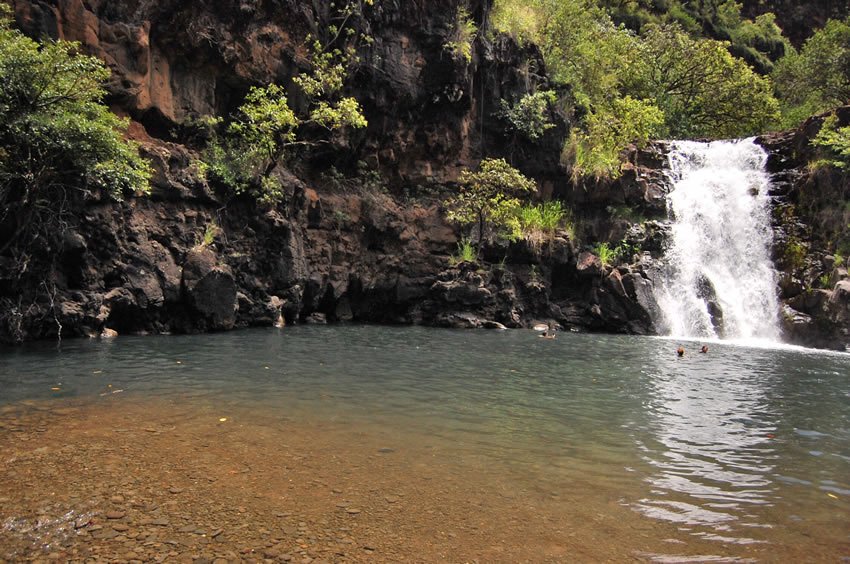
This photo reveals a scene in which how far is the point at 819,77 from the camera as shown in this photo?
126 ft

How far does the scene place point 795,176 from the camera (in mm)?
25484

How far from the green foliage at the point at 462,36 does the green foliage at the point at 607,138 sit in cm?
701

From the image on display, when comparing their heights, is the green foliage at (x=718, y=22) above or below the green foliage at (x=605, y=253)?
above

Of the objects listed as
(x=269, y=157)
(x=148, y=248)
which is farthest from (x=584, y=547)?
(x=269, y=157)

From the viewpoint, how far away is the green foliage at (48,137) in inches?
468

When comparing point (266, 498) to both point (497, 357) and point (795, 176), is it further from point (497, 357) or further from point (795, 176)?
point (795, 176)

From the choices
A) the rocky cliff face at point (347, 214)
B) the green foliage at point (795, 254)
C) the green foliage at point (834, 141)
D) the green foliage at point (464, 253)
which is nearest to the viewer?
the rocky cliff face at point (347, 214)

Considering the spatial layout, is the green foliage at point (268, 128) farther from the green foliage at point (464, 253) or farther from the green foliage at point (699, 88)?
the green foliage at point (699, 88)

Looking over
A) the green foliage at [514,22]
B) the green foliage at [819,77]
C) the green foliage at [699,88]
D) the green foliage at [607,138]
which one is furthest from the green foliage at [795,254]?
the green foliage at [819,77]

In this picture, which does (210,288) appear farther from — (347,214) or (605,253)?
(605,253)

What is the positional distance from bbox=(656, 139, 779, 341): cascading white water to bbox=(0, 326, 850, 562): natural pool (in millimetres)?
11098

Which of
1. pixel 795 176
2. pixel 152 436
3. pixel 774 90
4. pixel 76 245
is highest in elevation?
pixel 774 90

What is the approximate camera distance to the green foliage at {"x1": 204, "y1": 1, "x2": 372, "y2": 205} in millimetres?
19484

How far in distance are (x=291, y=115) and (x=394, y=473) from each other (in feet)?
54.3
